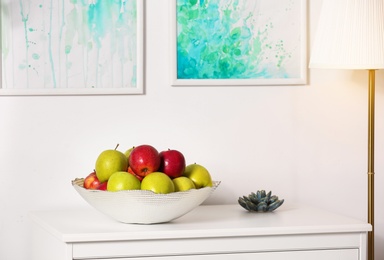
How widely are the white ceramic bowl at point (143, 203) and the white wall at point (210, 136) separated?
40 centimetres

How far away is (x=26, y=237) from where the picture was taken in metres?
2.45

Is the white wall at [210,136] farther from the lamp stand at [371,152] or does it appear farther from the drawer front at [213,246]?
the drawer front at [213,246]

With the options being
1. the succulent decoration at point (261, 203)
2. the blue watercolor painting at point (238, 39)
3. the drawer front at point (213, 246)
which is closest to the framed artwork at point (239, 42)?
the blue watercolor painting at point (238, 39)

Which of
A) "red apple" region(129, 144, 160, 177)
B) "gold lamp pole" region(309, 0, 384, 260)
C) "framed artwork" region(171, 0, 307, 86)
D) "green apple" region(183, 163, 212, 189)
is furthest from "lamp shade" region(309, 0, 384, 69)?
"red apple" region(129, 144, 160, 177)

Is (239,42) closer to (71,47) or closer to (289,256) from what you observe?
(71,47)

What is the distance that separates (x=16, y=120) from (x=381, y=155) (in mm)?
1227

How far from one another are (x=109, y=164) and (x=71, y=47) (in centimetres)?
52

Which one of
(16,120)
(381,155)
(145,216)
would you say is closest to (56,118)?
(16,120)

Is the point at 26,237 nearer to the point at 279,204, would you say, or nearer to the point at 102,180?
the point at 102,180

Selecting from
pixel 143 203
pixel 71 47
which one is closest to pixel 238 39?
pixel 71 47

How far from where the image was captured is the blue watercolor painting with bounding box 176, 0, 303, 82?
2.51 metres

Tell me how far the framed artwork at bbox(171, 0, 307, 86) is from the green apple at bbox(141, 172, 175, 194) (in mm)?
544

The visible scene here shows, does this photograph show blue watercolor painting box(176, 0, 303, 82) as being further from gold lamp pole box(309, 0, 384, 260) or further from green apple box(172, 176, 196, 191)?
green apple box(172, 176, 196, 191)

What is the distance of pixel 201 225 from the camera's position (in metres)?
2.09
